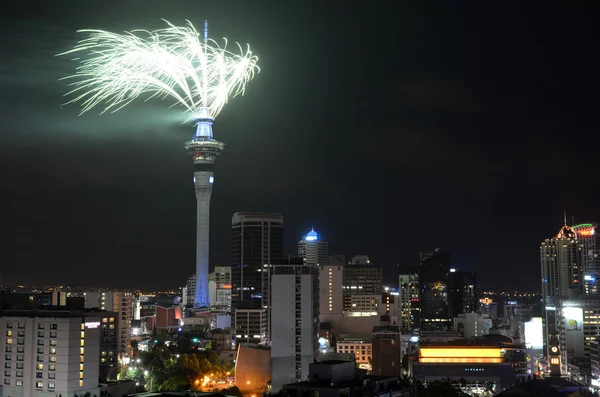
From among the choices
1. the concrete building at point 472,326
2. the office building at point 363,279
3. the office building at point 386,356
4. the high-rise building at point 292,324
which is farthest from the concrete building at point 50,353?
the office building at point 363,279

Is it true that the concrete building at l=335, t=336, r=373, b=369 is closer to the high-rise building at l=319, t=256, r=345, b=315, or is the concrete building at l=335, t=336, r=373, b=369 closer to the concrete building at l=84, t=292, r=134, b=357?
the high-rise building at l=319, t=256, r=345, b=315

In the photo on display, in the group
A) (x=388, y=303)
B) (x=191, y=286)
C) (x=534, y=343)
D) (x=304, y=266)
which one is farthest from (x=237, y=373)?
(x=191, y=286)

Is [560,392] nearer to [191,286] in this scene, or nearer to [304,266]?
[304,266]

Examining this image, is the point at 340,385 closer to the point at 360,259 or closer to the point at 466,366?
the point at 466,366

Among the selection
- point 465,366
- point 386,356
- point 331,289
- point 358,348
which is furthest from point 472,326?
point 386,356

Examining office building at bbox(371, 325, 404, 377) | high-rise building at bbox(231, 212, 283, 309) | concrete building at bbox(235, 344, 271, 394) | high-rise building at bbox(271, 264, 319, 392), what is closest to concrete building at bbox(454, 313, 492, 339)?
high-rise building at bbox(231, 212, 283, 309)
